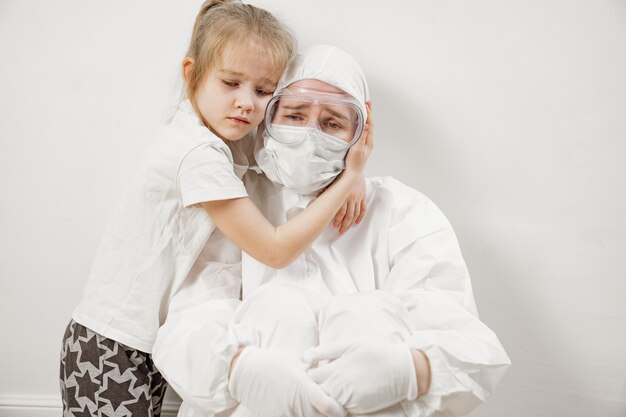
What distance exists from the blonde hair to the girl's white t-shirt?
0.13m

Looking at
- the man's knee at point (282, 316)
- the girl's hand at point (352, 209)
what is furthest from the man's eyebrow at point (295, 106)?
the man's knee at point (282, 316)

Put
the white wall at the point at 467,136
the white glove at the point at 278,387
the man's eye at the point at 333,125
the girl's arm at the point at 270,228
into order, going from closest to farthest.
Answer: the white glove at the point at 278,387 → the girl's arm at the point at 270,228 → the man's eye at the point at 333,125 → the white wall at the point at 467,136

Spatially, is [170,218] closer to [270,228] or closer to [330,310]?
[270,228]

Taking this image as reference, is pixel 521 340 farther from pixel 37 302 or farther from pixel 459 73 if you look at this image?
pixel 37 302

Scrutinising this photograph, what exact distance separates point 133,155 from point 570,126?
132 centimetres

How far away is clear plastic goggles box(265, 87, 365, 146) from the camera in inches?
59.3

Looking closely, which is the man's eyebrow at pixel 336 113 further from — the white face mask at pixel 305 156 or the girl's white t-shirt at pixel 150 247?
the girl's white t-shirt at pixel 150 247

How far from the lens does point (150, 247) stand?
5.03ft

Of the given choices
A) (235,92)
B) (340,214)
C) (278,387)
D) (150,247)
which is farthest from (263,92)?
(278,387)

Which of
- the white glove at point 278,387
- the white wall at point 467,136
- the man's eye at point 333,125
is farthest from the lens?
the white wall at point 467,136

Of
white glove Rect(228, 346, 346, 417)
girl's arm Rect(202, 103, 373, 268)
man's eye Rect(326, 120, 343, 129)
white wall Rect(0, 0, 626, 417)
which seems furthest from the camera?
white wall Rect(0, 0, 626, 417)

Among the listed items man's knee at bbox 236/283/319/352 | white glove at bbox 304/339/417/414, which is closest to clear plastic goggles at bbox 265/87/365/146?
man's knee at bbox 236/283/319/352

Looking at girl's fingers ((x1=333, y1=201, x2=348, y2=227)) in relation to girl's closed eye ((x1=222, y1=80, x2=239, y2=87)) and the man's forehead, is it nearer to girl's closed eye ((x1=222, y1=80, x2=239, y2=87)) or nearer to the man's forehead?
the man's forehead

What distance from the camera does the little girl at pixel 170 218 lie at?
149 cm
